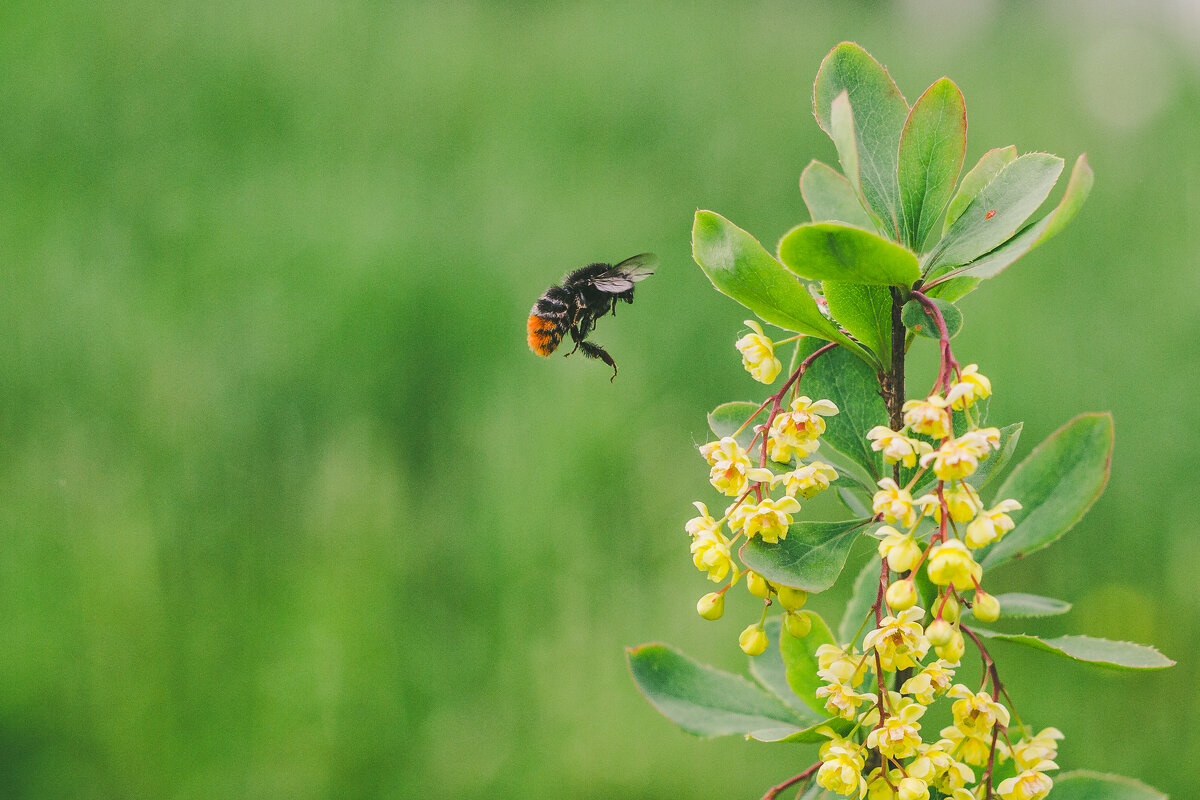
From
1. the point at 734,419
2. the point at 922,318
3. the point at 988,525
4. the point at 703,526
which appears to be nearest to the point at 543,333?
the point at 734,419

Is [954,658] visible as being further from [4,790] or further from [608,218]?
[608,218]

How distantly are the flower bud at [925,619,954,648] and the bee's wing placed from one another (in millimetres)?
791

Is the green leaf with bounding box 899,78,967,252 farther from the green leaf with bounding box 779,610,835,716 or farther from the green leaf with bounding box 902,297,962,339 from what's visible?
the green leaf with bounding box 779,610,835,716

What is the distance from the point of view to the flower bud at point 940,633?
30.9 inches

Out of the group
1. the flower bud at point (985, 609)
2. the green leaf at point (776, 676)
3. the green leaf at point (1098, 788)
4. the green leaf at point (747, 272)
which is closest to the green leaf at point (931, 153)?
the green leaf at point (747, 272)

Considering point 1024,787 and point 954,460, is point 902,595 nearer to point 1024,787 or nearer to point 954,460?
point 954,460

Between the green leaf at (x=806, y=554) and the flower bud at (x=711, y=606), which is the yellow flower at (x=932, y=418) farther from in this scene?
the flower bud at (x=711, y=606)

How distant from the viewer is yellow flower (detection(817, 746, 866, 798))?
0.80 m

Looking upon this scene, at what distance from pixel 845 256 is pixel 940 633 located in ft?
1.06

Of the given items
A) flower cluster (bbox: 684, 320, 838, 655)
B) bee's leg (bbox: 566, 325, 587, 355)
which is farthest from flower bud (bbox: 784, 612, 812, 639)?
bee's leg (bbox: 566, 325, 587, 355)

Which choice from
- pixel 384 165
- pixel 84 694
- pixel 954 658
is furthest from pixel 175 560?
pixel 954 658

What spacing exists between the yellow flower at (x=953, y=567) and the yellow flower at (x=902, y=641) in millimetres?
54

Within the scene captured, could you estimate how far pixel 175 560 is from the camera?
279 centimetres

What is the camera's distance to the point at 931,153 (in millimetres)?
898
